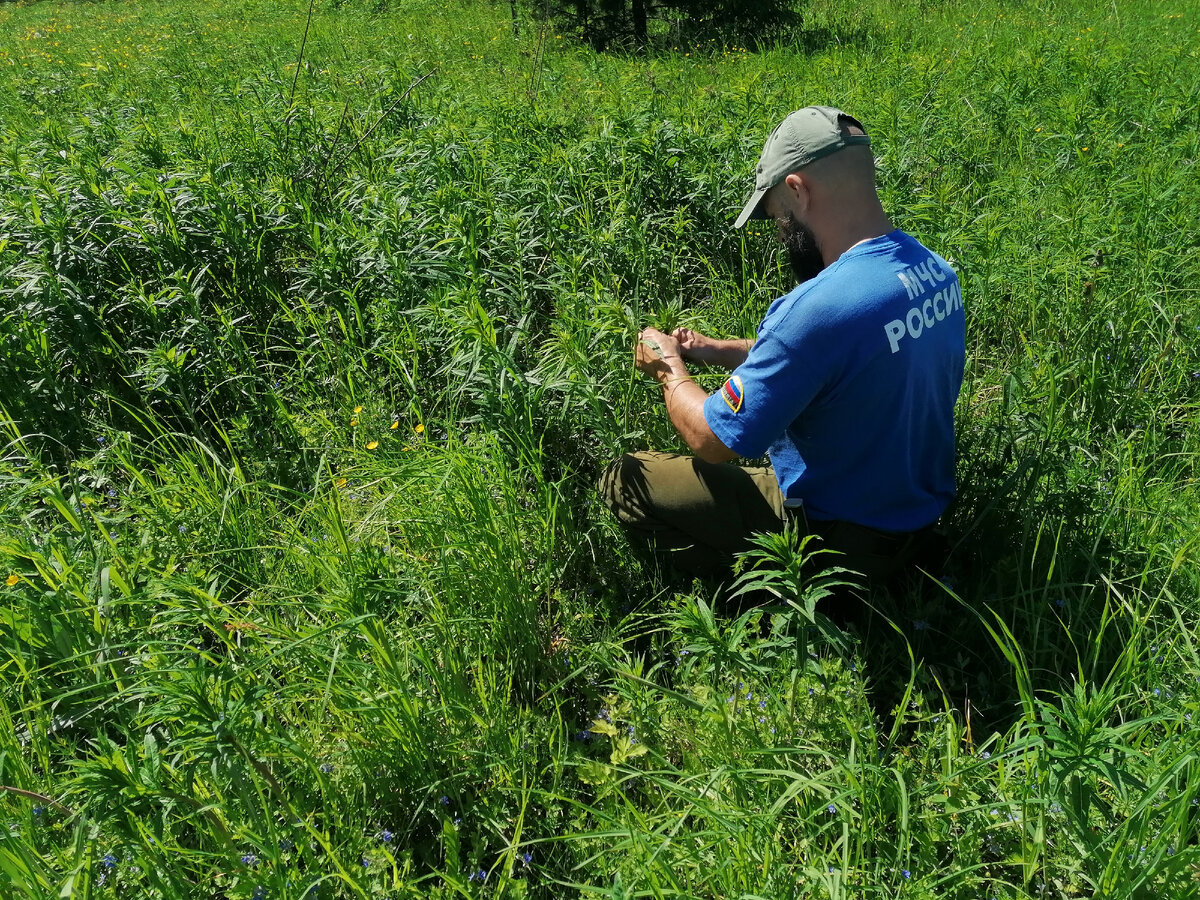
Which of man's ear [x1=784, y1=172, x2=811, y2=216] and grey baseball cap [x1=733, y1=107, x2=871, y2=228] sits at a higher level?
grey baseball cap [x1=733, y1=107, x2=871, y2=228]

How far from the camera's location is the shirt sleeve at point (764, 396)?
206 cm

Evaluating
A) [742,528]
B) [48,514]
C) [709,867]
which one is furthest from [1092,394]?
[48,514]

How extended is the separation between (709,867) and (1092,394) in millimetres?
2251

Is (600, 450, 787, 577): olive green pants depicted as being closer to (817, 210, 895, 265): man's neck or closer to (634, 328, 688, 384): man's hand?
(634, 328, 688, 384): man's hand

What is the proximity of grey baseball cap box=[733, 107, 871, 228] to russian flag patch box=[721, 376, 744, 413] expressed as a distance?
2.01 ft

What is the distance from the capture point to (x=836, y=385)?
6.93 ft

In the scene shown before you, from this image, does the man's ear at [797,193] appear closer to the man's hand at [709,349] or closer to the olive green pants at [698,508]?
the man's hand at [709,349]

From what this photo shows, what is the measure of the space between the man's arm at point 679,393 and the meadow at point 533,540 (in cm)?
15

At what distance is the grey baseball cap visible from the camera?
2.14m

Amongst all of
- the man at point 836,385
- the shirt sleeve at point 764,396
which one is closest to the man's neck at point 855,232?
the man at point 836,385

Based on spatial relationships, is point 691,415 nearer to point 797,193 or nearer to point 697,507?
point 697,507

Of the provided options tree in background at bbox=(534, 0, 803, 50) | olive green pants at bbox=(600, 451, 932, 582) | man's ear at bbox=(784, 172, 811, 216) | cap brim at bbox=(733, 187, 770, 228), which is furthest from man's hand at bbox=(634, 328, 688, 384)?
tree in background at bbox=(534, 0, 803, 50)

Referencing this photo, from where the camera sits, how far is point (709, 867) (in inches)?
66.6

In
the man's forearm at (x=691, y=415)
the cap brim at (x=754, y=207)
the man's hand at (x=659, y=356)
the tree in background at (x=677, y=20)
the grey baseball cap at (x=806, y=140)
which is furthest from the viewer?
the tree in background at (x=677, y=20)
